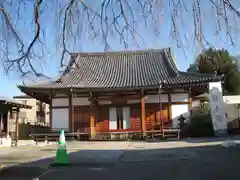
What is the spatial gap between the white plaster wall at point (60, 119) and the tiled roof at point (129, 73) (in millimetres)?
2099

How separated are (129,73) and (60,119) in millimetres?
6558

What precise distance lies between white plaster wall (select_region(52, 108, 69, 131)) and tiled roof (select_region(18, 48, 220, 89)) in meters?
2.10

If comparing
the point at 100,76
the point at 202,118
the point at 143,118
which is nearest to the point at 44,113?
the point at 100,76

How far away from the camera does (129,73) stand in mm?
27469

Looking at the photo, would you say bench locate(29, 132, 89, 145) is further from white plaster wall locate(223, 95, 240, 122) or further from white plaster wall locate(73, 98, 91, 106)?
white plaster wall locate(223, 95, 240, 122)

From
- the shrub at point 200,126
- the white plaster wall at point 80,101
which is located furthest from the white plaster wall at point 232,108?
the white plaster wall at point 80,101

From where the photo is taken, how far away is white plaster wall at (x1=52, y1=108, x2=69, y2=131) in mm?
25812

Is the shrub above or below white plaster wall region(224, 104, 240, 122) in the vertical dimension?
below

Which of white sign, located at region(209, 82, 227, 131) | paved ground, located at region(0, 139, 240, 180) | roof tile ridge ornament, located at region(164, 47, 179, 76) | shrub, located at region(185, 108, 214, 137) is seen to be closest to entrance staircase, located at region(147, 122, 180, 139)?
shrub, located at region(185, 108, 214, 137)

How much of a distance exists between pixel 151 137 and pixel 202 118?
3770mm

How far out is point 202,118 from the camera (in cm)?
2342

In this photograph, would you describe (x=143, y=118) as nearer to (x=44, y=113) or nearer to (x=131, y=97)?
(x=131, y=97)

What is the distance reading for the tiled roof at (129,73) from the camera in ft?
80.8

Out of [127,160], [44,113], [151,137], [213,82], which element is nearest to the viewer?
[127,160]
